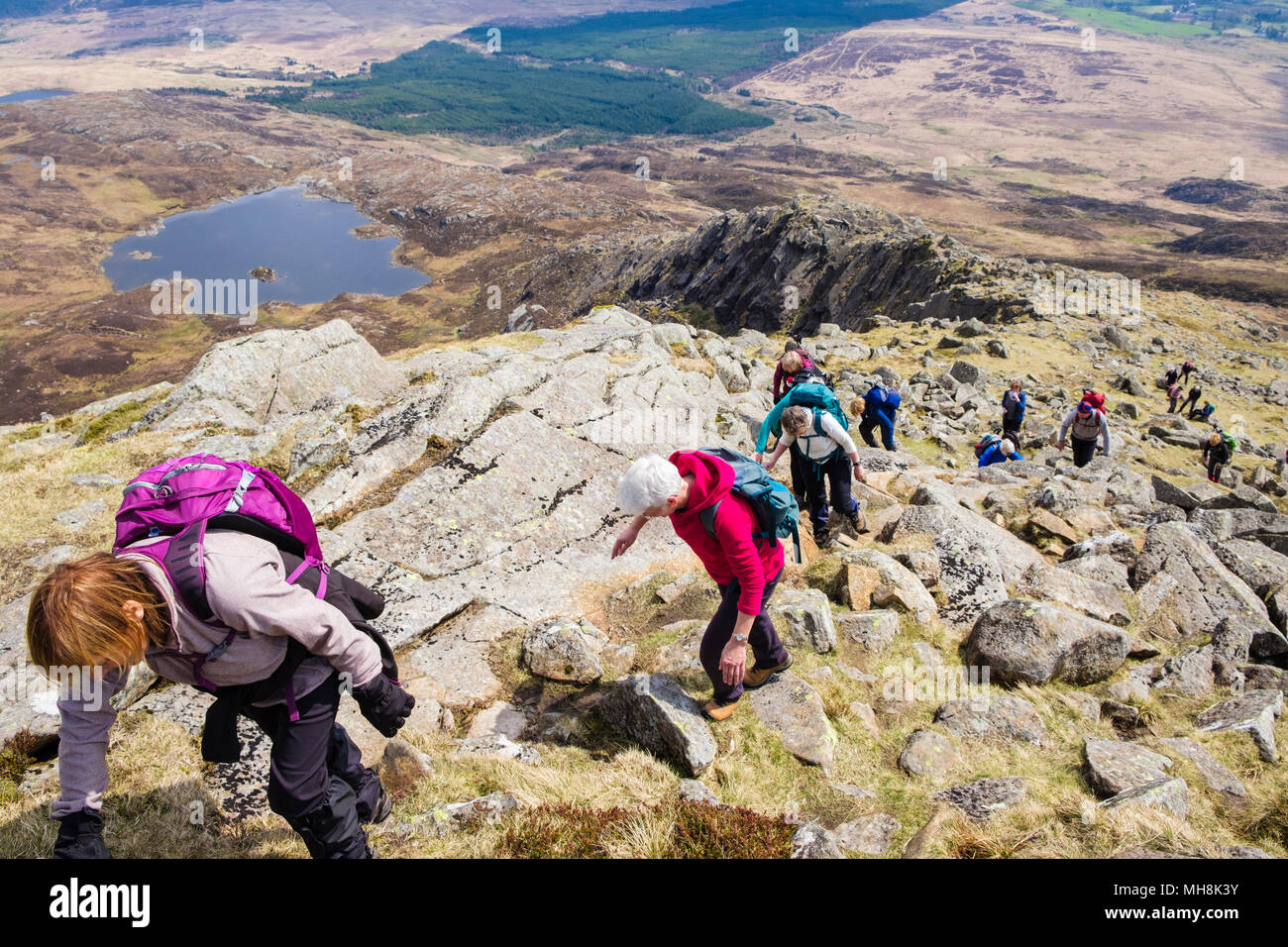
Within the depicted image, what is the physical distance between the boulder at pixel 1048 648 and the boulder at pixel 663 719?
11.9 feet

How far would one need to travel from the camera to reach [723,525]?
5211 mm

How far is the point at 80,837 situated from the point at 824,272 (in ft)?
171

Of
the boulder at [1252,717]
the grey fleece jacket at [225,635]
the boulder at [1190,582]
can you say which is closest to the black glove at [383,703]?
the grey fleece jacket at [225,635]

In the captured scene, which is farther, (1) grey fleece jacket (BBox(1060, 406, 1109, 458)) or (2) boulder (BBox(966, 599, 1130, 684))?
(1) grey fleece jacket (BBox(1060, 406, 1109, 458))

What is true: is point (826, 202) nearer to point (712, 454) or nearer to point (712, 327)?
point (712, 327)

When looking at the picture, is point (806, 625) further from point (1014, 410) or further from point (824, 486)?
point (1014, 410)

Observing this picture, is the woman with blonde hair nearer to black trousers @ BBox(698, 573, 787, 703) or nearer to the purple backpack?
the purple backpack

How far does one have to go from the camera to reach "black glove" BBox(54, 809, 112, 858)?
11.5 feet

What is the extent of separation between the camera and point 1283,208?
13562cm

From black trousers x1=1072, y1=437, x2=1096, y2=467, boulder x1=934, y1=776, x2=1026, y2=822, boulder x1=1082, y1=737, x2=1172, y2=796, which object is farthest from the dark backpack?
boulder x1=934, y1=776, x2=1026, y2=822

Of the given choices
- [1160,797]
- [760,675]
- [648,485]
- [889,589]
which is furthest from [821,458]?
[1160,797]

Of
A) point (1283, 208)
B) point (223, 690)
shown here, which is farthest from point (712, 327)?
point (1283, 208)

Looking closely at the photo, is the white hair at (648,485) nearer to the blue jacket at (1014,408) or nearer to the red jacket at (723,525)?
the red jacket at (723,525)

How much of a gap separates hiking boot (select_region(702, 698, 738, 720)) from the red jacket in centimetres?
130
